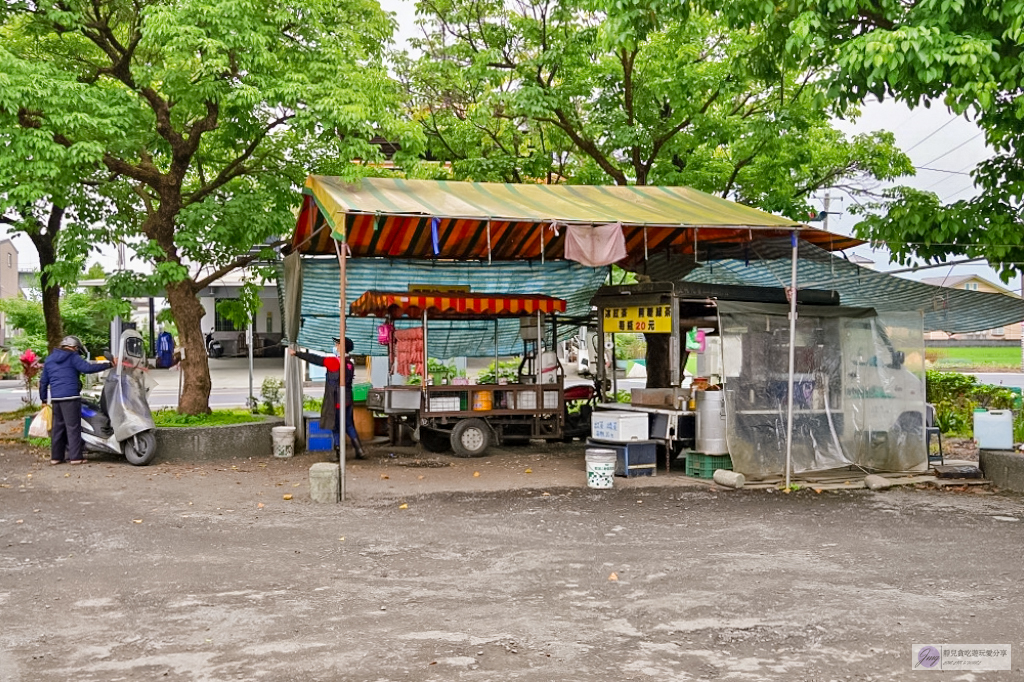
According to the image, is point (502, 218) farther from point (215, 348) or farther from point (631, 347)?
point (215, 348)

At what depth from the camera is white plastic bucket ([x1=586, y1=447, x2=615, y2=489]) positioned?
11.2 metres

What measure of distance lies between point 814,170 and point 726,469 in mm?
8197

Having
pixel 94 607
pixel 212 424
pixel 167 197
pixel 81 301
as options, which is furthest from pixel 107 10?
pixel 81 301

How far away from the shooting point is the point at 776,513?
966cm

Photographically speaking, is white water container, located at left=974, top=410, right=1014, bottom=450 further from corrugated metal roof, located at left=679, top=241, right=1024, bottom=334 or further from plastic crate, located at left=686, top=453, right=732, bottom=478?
plastic crate, located at left=686, top=453, right=732, bottom=478

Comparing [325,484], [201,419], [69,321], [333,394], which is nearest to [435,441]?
[333,394]

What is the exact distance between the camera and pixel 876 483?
11383 mm

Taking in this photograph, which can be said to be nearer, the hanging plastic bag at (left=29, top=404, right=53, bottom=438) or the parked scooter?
the hanging plastic bag at (left=29, top=404, right=53, bottom=438)

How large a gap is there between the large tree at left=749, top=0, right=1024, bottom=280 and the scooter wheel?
360 inches

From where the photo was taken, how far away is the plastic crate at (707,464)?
1192 cm

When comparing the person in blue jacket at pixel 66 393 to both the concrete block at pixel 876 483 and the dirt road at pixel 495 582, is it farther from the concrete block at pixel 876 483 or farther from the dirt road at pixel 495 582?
the concrete block at pixel 876 483

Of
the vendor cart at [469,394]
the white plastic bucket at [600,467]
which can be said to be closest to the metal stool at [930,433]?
the white plastic bucket at [600,467]

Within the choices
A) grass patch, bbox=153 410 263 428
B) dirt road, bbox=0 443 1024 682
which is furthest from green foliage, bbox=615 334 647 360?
dirt road, bbox=0 443 1024 682

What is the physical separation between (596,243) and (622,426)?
2397 mm
